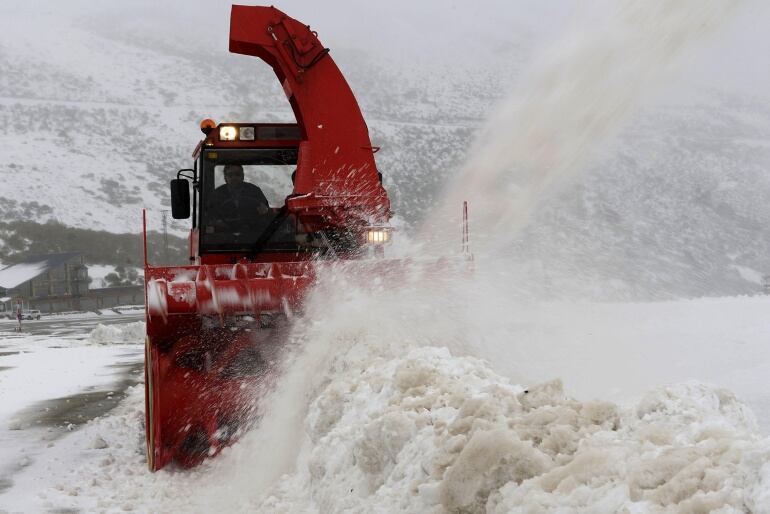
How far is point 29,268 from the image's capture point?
173ft

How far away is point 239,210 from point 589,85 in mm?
4156

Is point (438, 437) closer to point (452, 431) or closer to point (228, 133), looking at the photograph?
point (452, 431)

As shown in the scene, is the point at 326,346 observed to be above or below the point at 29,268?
above

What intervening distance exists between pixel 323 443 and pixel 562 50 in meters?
6.25

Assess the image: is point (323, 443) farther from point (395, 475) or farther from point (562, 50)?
point (562, 50)

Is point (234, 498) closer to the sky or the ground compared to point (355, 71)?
closer to the ground

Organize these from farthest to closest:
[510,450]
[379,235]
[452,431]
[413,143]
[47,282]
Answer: [413,143] → [47,282] → [379,235] → [452,431] → [510,450]

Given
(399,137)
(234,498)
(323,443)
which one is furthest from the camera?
(399,137)

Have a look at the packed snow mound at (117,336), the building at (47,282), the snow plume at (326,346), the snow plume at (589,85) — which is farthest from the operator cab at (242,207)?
the building at (47,282)

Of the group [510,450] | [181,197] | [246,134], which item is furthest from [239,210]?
[510,450]

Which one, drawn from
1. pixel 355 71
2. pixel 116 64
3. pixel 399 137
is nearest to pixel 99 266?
pixel 399 137

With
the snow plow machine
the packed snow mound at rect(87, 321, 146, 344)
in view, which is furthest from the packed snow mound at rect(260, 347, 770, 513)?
the packed snow mound at rect(87, 321, 146, 344)

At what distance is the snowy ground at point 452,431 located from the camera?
2461mm

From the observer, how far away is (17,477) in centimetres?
559
